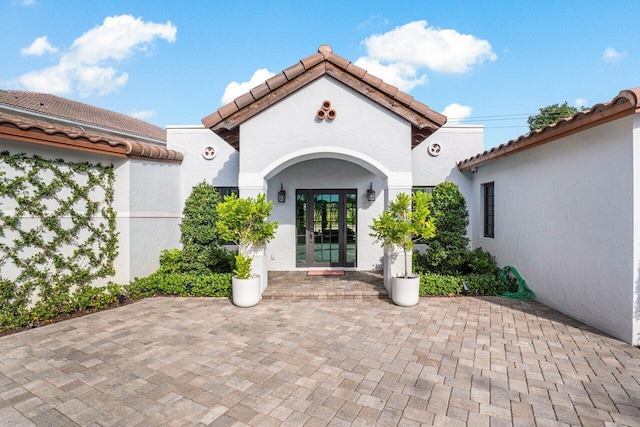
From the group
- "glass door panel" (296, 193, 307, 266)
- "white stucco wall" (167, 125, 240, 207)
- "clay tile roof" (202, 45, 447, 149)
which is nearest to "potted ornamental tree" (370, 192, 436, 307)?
"clay tile roof" (202, 45, 447, 149)

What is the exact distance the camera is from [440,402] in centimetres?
351

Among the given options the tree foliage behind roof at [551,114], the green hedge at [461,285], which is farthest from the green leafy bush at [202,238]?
the tree foliage behind roof at [551,114]

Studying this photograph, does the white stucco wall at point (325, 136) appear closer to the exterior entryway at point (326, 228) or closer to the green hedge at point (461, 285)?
the green hedge at point (461, 285)

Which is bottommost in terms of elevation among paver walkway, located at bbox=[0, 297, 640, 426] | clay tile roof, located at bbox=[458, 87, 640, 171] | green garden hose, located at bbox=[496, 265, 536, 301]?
paver walkway, located at bbox=[0, 297, 640, 426]

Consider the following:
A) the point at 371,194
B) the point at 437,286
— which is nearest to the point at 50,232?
the point at 371,194

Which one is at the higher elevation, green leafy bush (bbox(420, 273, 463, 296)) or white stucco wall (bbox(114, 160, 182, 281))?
white stucco wall (bbox(114, 160, 182, 281))

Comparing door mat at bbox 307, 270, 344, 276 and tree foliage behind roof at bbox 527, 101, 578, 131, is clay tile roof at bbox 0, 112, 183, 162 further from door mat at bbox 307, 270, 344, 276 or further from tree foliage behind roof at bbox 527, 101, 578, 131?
tree foliage behind roof at bbox 527, 101, 578, 131

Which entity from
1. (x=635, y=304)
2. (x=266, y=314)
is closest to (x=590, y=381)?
(x=635, y=304)

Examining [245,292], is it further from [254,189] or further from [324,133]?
[324,133]

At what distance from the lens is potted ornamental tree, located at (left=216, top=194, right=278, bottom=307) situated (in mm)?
6941

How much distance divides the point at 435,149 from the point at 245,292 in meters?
7.81

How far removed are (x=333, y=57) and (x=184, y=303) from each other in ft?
22.5

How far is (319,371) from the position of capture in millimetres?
4215

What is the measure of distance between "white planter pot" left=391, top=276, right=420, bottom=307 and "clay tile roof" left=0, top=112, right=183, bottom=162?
734cm
